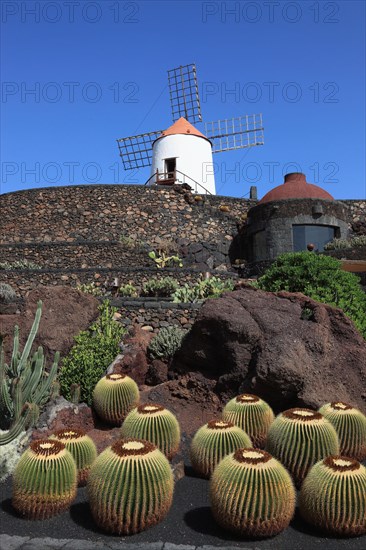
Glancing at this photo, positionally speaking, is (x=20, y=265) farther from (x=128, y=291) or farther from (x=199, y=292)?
(x=199, y=292)

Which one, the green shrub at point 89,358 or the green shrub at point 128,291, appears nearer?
the green shrub at point 89,358

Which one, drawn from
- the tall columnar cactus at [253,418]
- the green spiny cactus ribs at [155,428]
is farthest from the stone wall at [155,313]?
the green spiny cactus ribs at [155,428]

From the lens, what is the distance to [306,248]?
2077 centimetres

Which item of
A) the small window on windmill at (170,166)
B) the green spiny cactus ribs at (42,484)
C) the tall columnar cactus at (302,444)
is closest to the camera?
the green spiny cactus ribs at (42,484)

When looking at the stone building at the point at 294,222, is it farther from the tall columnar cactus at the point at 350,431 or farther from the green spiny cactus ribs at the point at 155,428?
the green spiny cactus ribs at the point at 155,428

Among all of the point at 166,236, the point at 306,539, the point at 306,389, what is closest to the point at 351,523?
the point at 306,539

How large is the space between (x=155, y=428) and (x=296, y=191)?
17619 mm

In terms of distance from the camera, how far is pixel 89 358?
28.4ft

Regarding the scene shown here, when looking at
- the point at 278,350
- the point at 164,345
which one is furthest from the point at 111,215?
the point at 278,350

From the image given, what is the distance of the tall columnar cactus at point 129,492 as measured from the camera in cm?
443

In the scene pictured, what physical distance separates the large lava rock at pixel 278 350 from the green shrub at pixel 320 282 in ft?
6.02

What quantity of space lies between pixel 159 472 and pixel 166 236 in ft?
59.4

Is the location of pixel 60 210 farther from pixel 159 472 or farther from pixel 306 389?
pixel 159 472

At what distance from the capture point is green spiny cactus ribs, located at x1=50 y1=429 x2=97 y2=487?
5.59 m
